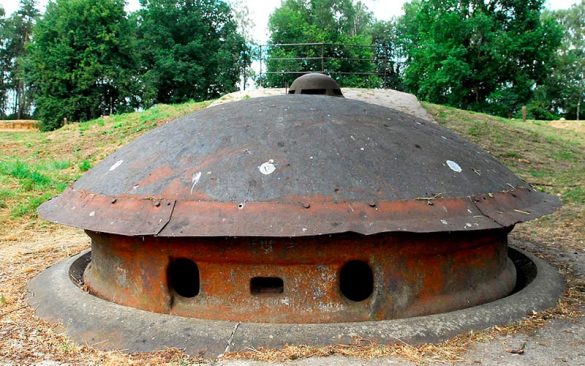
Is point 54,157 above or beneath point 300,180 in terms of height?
beneath

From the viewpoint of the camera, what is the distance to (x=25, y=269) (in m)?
4.39

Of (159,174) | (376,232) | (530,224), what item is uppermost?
(159,174)

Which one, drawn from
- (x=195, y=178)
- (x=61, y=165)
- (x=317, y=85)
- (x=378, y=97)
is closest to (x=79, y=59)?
(x=61, y=165)

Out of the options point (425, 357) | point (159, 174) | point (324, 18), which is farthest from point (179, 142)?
point (324, 18)

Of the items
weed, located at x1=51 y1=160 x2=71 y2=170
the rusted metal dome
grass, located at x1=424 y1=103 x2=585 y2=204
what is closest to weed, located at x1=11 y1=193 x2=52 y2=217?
weed, located at x1=51 y1=160 x2=71 y2=170

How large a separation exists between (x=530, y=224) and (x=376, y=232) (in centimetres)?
506

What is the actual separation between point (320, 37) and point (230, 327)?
33252mm

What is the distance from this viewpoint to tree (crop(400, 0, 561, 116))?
22.9 meters

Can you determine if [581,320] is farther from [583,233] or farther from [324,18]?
[324,18]

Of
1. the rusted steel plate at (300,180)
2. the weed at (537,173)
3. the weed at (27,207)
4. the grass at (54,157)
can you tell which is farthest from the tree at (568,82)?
the rusted steel plate at (300,180)

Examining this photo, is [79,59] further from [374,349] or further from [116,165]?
[374,349]

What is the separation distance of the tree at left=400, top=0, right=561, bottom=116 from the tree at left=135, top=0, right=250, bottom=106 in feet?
42.6

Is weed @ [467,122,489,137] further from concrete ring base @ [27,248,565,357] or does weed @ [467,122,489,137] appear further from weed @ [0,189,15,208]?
weed @ [0,189,15,208]

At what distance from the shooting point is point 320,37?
34.1 metres
